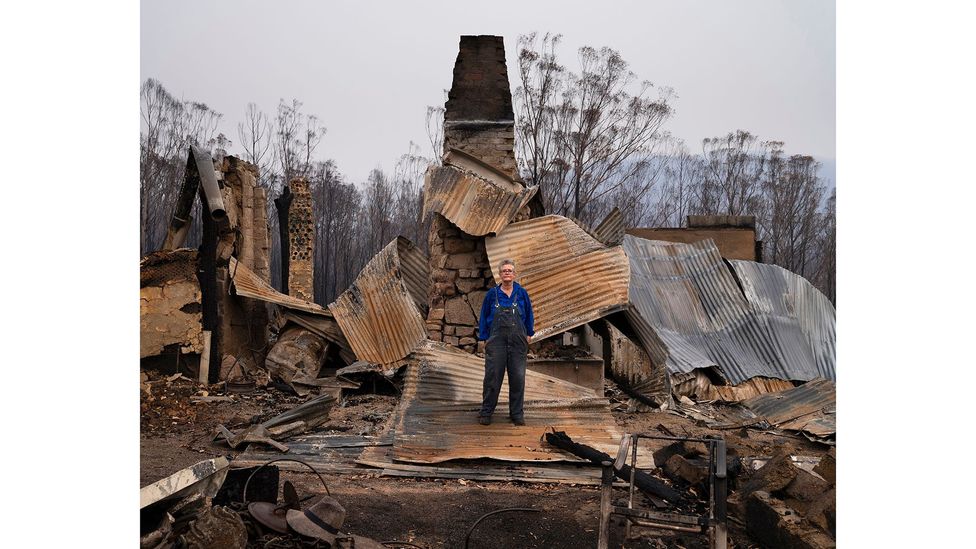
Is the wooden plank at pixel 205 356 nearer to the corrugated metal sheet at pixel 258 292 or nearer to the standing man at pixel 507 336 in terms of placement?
the corrugated metal sheet at pixel 258 292

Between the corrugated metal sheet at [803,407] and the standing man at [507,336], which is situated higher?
the standing man at [507,336]

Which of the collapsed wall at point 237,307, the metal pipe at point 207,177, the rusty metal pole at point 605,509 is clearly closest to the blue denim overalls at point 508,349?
the rusty metal pole at point 605,509

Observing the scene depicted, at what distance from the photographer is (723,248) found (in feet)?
54.1

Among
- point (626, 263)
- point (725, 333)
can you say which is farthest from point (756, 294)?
point (626, 263)

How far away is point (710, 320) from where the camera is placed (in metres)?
12.6

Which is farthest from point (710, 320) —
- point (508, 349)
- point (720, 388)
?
point (508, 349)

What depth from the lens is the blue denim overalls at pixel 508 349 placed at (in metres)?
7.14

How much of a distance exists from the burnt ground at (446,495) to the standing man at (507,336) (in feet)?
4.12

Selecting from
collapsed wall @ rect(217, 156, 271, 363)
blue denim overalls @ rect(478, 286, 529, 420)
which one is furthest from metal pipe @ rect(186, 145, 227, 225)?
blue denim overalls @ rect(478, 286, 529, 420)

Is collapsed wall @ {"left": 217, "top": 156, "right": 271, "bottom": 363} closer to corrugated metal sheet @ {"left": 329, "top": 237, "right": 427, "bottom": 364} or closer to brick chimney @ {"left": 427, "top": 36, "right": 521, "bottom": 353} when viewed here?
corrugated metal sheet @ {"left": 329, "top": 237, "right": 427, "bottom": 364}

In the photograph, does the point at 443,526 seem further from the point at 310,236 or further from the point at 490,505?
the point at 310,236

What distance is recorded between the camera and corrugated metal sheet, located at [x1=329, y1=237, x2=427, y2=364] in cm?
1090

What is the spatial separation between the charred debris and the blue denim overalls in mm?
415

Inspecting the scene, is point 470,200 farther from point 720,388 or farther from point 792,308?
point 792,308
